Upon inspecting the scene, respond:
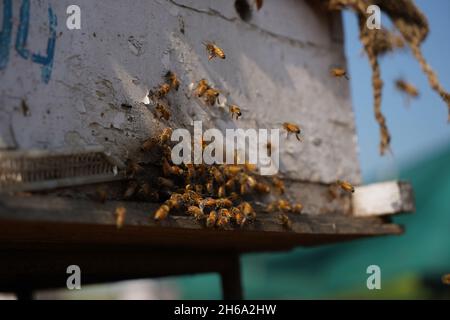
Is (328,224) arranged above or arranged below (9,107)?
below

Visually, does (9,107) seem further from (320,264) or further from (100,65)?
(320,264)

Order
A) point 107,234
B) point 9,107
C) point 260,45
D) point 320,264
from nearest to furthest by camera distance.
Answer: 1. point 9,107
2. point 107,234
3. point 260,45
4. point 320,264

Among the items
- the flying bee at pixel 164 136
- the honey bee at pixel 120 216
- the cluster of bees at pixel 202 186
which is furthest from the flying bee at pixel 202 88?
the honey bee at pixel 120 216

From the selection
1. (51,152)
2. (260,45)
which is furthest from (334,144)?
(51,152)

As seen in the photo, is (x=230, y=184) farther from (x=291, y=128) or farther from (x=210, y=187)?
(x=291, y=128)

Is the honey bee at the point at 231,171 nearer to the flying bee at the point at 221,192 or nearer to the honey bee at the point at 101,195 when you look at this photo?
the flying bee at the point at 221,192

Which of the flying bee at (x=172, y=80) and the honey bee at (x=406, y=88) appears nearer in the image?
the flying bee at (x=172, y=80)
